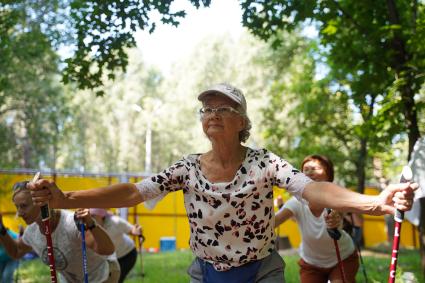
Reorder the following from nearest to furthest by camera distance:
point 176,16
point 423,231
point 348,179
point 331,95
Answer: point 176,16
point 423,231
point 331,95
point 348,179

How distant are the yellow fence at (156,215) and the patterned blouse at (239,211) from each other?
1299 centimetres

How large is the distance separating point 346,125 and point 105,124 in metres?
38.9


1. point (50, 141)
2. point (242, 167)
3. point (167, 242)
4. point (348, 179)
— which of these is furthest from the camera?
point (50, 141)

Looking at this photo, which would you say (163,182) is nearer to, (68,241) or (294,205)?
(68,241)

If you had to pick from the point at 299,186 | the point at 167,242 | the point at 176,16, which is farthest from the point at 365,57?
the point at 167,242

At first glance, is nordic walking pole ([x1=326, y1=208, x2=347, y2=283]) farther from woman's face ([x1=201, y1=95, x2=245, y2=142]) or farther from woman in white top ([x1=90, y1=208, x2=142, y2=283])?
woman in white top ([x1=90, y1=208, x2=142, y2=283])

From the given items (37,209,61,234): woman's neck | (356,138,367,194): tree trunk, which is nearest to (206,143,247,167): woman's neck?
(37,209,61,234): woman's neck

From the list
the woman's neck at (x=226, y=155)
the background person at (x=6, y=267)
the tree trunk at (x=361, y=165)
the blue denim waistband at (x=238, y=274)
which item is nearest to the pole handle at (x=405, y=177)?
the blue denim waistband at (x=238, y=274)

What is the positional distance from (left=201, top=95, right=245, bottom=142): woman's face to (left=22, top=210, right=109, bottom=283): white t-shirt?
2.20 m

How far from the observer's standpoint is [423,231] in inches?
344

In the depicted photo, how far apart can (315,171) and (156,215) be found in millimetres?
16981

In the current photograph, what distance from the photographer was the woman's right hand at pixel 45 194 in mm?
3178

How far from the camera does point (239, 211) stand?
3355 millimetres

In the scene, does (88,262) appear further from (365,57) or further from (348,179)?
(348,179)
